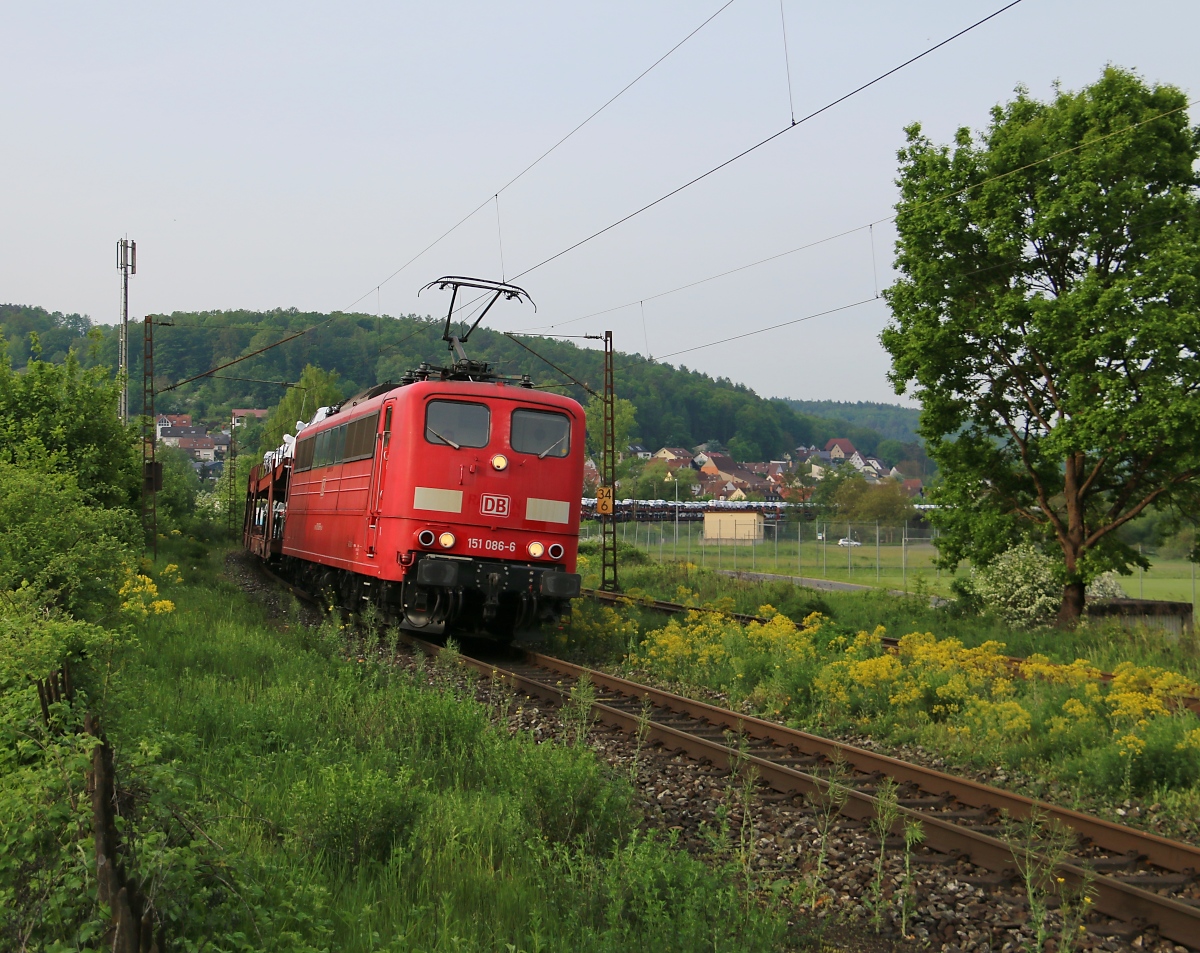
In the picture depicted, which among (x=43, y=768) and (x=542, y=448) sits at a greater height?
(x=542, y=448)

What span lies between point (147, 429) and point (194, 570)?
4505mm

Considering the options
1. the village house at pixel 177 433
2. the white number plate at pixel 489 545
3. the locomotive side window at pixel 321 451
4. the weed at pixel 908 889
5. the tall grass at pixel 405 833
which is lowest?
the weed at pixel 908 889

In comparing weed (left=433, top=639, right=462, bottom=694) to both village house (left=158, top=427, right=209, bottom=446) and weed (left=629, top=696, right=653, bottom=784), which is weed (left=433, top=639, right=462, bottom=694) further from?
village house (left=158, top=427, right=209, bottom=446)

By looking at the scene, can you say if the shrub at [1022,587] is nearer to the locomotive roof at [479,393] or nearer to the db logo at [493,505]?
the locomotive roof at [479,393]

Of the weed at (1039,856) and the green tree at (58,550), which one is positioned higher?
the green tree at (58,550)

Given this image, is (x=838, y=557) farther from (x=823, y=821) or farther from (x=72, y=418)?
(x=823, y=821)

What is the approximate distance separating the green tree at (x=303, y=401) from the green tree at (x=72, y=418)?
41.1m

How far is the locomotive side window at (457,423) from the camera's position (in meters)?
14.0

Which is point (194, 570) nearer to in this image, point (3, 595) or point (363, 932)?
point (3, 595)

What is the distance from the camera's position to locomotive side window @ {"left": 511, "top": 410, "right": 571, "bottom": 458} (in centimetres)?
1443

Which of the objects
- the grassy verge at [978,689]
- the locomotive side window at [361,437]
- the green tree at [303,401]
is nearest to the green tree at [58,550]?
the locomotive side window at [361,437]

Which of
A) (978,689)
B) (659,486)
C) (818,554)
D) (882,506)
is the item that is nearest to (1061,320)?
(978,689)

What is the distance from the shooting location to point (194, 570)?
2697cm

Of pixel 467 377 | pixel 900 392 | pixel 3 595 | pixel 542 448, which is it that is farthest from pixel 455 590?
pixel 900 392
